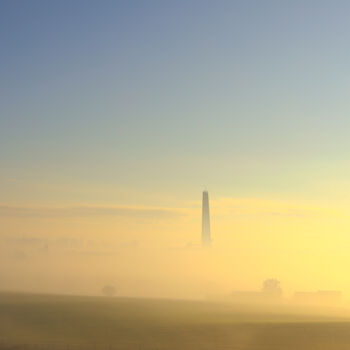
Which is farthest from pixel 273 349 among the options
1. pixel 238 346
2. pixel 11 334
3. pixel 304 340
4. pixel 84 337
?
pixel 11 334

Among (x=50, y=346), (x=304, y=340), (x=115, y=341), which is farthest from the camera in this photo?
(x=304, y=340)

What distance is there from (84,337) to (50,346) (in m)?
28.8

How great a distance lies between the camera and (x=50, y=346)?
168 meters

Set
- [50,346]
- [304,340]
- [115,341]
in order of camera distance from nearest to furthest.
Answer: [50,346], [115,341], [304,340]

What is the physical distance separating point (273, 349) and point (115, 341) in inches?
1725

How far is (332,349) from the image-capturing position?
176625mm

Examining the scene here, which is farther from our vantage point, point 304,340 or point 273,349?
point 304,340

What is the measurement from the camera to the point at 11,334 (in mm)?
196500

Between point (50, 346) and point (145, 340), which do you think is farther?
point (145, 340)

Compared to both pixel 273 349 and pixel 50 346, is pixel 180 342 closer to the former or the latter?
pixel 273 349

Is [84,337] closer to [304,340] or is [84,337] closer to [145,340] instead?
[145,340]

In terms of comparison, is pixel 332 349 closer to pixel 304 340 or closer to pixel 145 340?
pixel 304 340

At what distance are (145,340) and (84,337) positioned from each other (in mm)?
18351

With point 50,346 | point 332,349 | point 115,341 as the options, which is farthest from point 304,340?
point 50,346
